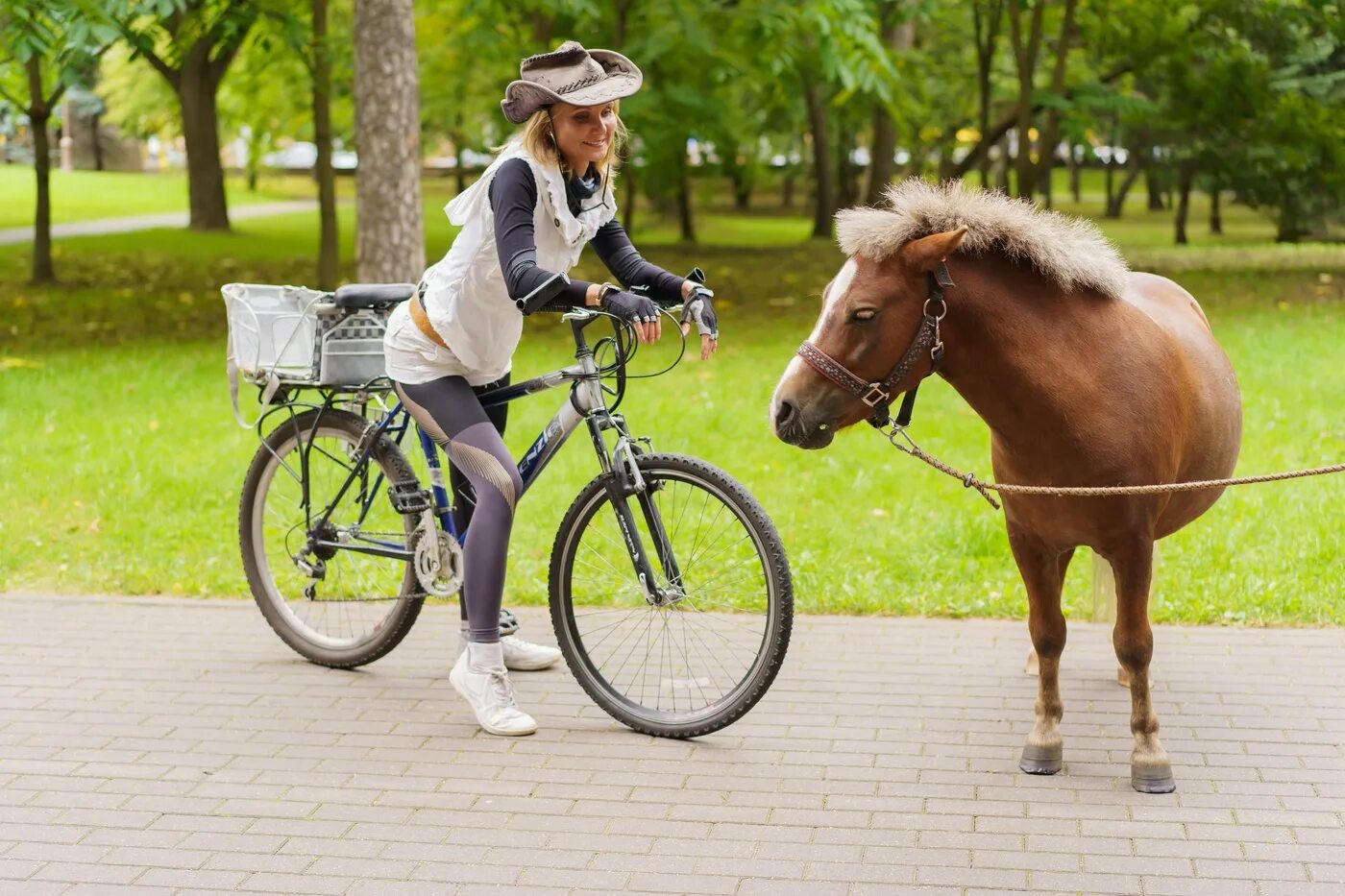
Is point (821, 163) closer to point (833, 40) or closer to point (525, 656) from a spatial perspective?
point (833, 40)

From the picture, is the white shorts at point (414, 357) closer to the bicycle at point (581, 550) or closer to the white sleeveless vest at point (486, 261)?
the white sleeveless vest at point (486, 261)

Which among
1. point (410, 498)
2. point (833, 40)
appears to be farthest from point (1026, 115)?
point (410, 498)

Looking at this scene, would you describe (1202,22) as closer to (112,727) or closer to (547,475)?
(547,475)

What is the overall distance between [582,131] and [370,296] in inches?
52.3

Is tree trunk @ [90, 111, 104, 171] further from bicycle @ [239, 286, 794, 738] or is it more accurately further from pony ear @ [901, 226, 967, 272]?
pony ear @ [901, 226, 967, 272]

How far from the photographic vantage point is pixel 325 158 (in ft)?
60.5

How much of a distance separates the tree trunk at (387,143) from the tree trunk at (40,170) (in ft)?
25.5

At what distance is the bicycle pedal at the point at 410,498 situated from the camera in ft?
19.7

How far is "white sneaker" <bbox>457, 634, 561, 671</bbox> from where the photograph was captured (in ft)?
20.9

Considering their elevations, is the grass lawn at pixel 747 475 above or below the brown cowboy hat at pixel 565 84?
below

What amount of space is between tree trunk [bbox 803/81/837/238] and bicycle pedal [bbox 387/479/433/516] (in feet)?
85.6

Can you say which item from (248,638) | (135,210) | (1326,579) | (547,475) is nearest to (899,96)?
(547,475)

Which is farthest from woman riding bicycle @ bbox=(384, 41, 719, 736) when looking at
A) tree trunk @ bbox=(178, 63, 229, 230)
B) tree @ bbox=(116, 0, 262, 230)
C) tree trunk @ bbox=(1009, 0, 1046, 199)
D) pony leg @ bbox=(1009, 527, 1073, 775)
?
tree trunk @ bbox=(178, 63, 229, 230)

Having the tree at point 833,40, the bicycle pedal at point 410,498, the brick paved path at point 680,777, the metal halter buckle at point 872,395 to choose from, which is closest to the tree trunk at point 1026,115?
the tree at point 833,40
